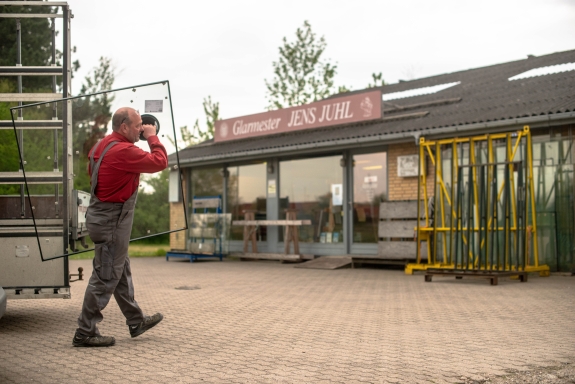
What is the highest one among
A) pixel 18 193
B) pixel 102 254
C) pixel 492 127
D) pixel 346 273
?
pixel 492 127

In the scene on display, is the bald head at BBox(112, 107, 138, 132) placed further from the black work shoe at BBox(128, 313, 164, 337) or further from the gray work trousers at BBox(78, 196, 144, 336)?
the black work shoe at BBox(128, 313, 164, 337)

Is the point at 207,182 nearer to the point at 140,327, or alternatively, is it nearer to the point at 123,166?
the point at 140,327

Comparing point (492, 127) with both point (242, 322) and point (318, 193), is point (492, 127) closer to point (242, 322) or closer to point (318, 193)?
point (318, 193)

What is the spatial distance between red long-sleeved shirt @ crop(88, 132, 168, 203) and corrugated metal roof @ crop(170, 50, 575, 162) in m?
7.85

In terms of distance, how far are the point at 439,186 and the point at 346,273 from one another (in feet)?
7.49

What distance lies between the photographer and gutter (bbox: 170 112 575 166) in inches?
460

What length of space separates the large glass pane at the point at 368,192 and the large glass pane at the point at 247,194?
116 inches

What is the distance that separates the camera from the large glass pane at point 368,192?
1465 centimetres

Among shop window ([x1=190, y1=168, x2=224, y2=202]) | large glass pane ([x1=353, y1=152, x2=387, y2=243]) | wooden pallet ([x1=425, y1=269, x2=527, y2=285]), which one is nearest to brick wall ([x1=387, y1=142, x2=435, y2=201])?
large glass pane ([x1=353, y1=152, x2=387, y2=243])

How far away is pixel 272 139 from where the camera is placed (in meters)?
17.7

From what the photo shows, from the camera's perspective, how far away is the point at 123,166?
5516 millimetres

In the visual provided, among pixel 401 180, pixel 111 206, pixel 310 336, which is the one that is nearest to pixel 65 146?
pixel 111 206

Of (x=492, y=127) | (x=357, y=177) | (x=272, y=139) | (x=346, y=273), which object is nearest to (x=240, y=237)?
(x=272, y=139)

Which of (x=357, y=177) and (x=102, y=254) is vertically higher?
(x=357, y=177)
